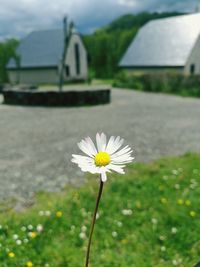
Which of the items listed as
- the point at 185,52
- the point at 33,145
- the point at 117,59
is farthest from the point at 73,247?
the point at 117,59

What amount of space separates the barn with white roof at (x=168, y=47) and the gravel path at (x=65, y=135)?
1829 centimetres

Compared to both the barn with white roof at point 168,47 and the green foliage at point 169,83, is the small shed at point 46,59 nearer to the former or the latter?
the barn with white roof at point 168,47

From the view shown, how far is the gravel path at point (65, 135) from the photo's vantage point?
5.79m


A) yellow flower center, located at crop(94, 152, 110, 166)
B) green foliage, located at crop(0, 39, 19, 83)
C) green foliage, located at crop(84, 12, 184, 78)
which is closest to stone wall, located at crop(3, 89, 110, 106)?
yellow flower center, located at crop(94, 152, 110, 166)

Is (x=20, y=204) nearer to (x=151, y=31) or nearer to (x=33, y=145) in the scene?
(x=33, y=145)

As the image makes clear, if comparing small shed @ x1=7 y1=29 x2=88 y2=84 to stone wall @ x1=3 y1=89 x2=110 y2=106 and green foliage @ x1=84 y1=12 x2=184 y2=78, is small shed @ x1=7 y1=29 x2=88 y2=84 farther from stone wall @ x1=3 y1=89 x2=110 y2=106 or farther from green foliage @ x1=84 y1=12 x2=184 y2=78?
stone wall @ x1=3 y1=89 x2=110 y2=106

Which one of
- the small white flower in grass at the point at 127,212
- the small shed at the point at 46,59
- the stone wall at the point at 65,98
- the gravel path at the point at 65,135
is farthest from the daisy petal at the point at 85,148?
the small shed at the point at 46,59

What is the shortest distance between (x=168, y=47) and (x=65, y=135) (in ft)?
93.9

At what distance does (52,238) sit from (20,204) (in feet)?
3.99

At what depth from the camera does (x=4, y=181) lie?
5.57m

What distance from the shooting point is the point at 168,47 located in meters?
34.4

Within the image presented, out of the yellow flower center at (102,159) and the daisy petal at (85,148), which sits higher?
the daisy petal at (85,148)

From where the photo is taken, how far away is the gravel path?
19.0ft

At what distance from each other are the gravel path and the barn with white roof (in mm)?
18293
